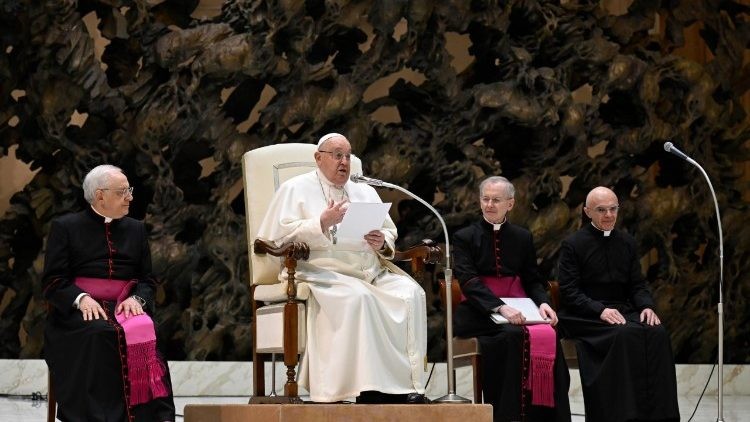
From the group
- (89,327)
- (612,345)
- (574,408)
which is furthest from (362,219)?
(574,408)

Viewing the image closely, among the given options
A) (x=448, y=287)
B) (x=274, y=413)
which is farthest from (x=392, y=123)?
(x=274, y=413)

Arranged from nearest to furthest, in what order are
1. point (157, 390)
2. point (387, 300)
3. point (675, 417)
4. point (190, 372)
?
point (157, 390) → point (387, 300) → point (675, 417) → point (190, 372)

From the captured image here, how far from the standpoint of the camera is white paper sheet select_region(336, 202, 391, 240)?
6551 mm

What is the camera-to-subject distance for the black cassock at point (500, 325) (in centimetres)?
702

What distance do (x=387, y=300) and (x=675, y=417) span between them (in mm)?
1873

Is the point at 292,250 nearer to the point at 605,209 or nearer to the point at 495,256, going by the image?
the point at 495,256

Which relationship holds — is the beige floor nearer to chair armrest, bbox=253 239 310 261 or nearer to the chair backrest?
the chair backrest

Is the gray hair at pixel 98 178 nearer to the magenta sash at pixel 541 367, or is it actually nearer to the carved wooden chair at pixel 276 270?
the carved wooden chair at pixel 276 270

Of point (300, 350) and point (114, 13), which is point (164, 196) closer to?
point (114, 13)

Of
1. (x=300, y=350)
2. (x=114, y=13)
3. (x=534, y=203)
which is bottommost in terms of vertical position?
(x=300, y=350)

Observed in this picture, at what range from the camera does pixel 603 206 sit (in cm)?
762

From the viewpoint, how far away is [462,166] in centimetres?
980

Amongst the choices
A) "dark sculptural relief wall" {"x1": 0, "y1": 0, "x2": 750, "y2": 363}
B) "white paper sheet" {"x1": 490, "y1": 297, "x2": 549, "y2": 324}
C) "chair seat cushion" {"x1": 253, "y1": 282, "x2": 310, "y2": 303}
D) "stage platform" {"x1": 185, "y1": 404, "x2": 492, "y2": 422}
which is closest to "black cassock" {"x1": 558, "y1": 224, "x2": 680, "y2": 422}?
"white paper sheet" {"x1": 490, "y1": 297, "x2": 549, "y2": 324}

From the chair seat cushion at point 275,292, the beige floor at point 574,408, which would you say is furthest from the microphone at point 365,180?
the beige floor at point 574,408
